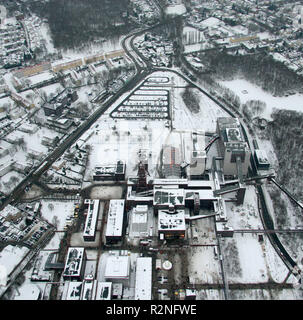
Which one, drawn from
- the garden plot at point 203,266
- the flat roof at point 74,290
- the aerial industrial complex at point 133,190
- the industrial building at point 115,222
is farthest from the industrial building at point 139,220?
the flat roof at point 74,290

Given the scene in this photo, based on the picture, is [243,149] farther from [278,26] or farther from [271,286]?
[278,26]

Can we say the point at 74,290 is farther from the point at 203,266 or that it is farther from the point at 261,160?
the point at 261,160

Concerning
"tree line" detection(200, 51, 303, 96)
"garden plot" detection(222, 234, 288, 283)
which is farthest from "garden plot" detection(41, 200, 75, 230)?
"tree line" detection(200, 51, 303, 96)

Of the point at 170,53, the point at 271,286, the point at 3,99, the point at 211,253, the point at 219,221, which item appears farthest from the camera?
the point at 170,53

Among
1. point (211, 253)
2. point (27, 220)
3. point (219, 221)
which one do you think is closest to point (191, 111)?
point (219, 221)

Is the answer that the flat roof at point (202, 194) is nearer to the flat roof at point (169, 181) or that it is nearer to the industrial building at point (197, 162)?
the flat roof at point (169, 181)

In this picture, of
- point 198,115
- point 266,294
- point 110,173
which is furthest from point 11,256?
point 198,115
